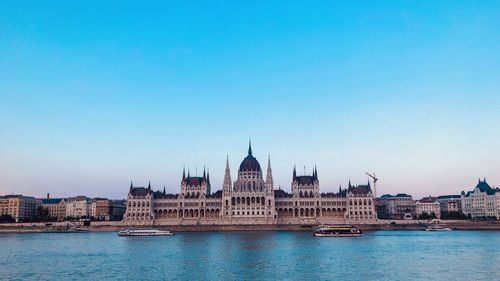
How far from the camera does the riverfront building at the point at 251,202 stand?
138625mm

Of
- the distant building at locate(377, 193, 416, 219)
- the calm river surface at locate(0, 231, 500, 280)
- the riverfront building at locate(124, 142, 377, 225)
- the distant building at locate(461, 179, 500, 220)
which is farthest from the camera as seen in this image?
the distant building at locate(377, 193, 416, 219)

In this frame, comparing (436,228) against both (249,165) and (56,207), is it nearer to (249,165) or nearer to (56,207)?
(249,165)

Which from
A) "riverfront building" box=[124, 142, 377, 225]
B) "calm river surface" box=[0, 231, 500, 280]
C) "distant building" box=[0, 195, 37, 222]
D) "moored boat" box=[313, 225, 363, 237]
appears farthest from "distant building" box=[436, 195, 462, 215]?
"distant building" box=[0, 195, 37, 222]

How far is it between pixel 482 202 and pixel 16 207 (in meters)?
137

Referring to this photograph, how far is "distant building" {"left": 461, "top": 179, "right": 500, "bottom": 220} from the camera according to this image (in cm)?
15200

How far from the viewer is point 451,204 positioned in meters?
176

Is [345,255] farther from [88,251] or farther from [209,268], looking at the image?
[88,251]

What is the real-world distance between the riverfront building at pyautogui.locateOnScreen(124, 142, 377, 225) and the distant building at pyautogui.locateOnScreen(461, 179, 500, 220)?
124ft

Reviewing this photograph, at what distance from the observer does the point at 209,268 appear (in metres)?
44.0

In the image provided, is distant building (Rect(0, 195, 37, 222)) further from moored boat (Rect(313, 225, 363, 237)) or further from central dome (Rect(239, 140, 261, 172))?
moored boat (Rect(313, 225, 363, 237))

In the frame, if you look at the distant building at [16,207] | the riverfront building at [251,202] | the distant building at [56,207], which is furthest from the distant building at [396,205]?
the distant building at [16,207]

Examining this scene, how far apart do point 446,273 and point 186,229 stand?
85804 millimetres

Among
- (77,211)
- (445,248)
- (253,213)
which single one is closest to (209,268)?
(445,248)

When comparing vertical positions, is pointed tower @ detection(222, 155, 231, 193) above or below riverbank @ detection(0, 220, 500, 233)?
above
